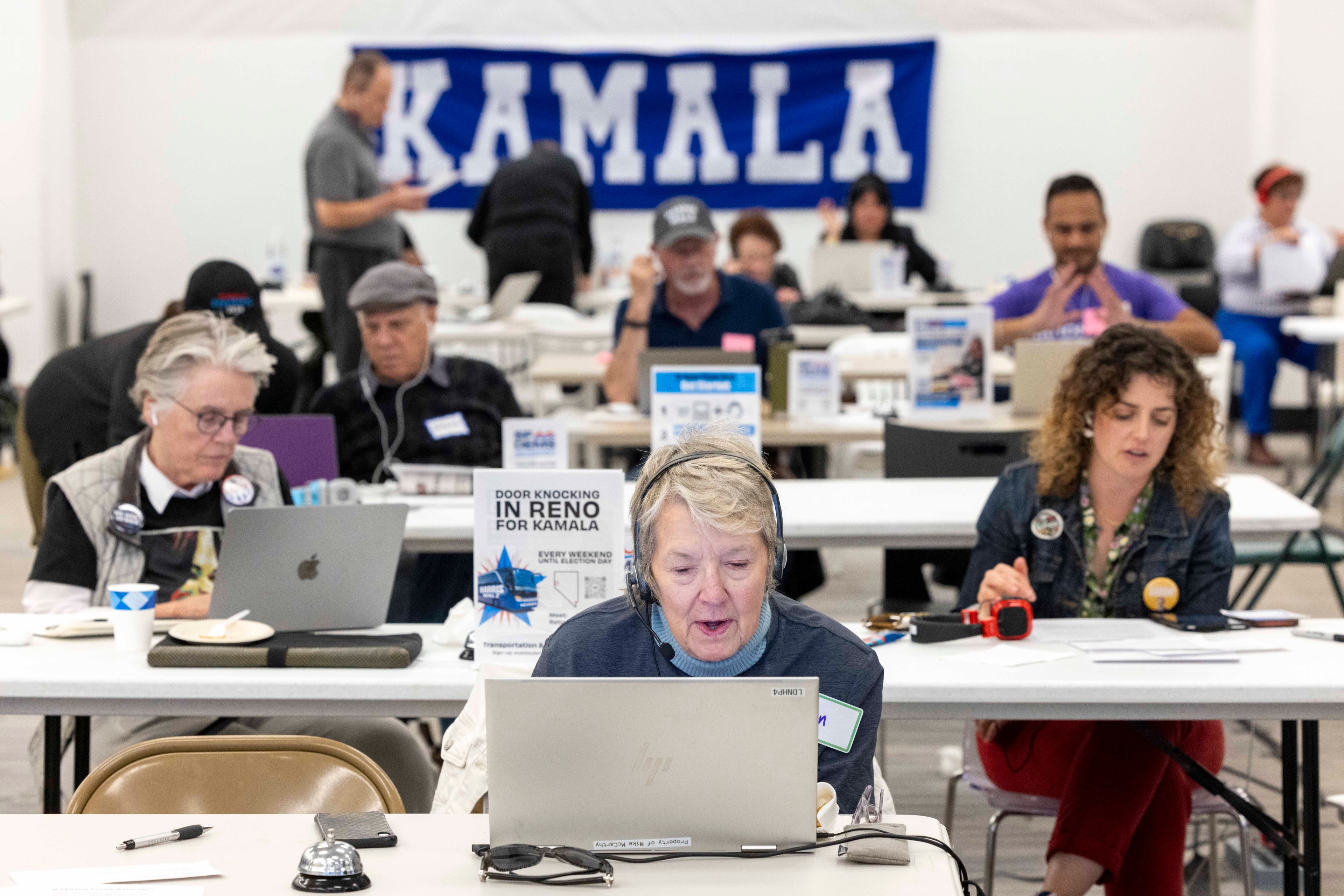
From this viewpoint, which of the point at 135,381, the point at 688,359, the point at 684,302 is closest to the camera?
the point at 135,381

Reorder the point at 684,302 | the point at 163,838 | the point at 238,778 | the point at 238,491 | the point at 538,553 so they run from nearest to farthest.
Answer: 1. the point at 163,838
2. the point at 238,778
3. the point at 538,553
4. the point at 238,491
5. the point at 684,302

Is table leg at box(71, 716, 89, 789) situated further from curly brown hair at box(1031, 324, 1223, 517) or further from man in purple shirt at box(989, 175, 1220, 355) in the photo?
man in purple shirt at box(989, 175, 1220, 355)

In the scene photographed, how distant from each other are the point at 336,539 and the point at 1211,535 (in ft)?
4.89

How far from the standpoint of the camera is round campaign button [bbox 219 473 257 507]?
273cm

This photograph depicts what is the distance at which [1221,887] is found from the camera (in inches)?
114

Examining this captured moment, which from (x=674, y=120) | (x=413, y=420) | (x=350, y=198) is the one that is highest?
(x=674, y=120)

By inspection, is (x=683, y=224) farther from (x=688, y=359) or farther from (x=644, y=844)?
(x=644, y=844)

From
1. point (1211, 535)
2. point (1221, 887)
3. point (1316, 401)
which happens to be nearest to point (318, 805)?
point (1211, 535)

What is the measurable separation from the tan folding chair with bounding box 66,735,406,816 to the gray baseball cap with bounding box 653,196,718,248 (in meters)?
2.93

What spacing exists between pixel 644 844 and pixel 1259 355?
695cm

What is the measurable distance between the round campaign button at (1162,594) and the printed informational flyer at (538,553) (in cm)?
97

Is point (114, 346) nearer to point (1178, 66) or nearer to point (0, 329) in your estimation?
point (0, 329)

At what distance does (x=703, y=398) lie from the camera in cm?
371

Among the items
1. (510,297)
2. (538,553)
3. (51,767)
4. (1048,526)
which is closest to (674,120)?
(510,297)
